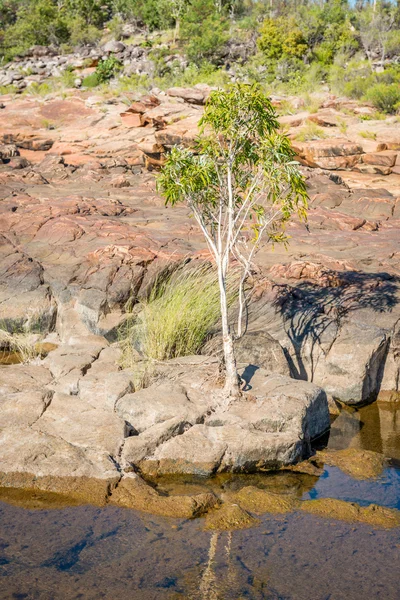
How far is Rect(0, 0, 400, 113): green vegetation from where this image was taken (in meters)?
33.5

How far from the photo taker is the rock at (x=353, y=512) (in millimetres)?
5188

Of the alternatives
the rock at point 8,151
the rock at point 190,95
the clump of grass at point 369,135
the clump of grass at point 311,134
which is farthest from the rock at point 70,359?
the rock at point 190,95

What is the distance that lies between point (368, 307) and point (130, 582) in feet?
20.4

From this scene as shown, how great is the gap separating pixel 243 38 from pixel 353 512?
44.4 m

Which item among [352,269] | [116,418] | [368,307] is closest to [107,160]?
[352,269]

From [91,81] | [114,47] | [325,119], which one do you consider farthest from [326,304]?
[114,47]

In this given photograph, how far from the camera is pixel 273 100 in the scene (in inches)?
1075

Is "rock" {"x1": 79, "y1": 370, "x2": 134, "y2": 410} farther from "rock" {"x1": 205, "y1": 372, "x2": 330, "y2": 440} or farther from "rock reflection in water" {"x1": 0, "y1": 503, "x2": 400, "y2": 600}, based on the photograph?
"rock reflection in water" {"x1": 0, "y1": 503, "x2": 400, "y2": 600}

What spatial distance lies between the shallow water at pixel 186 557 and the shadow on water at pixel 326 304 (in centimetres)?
331

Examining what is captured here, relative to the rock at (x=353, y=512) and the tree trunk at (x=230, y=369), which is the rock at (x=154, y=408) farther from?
the rock at (x=353, y=512)

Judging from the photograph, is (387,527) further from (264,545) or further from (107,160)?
(107,160)

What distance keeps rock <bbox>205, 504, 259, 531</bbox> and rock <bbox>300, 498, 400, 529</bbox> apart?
593 millimetres

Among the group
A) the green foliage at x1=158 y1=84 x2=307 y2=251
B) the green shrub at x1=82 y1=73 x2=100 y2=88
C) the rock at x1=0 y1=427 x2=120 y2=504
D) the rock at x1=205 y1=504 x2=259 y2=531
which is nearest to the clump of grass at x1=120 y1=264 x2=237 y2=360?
the green foliage at x1=158 y1=84 x2=307 y2=251

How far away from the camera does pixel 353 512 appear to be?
5.30 m
